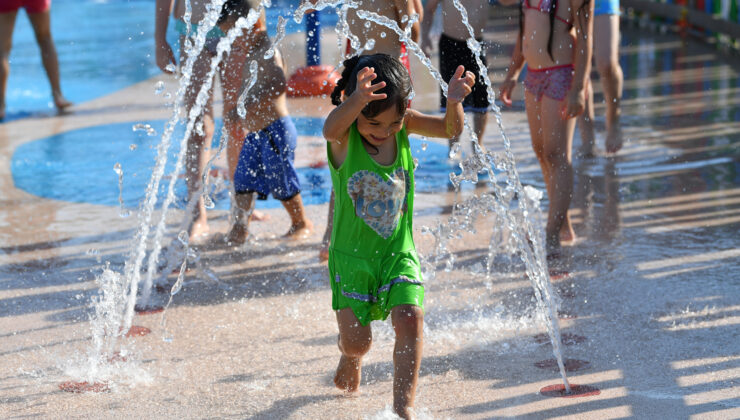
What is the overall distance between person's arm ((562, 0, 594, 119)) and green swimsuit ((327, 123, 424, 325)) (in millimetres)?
1665

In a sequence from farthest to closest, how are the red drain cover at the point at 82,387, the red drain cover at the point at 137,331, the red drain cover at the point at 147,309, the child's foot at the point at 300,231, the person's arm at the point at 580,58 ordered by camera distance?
the child's foot at the point at 300,231
the person's arm at the point at 580,58
the red drain cover at the point at 147,309
the red drain cover at the point at 137,331
the red drain cover at the point at 82,387

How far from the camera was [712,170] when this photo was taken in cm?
594

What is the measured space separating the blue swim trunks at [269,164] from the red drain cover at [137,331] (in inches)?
47.9

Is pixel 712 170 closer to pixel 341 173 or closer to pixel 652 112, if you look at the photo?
pixel 652 112

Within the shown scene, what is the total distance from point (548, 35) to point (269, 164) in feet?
4.93

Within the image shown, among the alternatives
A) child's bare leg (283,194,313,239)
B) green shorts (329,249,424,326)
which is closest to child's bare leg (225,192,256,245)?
child's bare leg (283,194,313,239)

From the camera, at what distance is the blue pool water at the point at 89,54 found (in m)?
10.0

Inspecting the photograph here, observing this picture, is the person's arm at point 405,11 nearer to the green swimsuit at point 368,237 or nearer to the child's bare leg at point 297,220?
the child's bare leg at point 297,220

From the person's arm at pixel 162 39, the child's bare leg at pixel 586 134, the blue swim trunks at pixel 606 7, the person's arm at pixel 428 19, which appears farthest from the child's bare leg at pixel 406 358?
the child's bare leg at pixel 586 134

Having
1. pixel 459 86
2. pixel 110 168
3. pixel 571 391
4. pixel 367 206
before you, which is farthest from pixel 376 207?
pixel 110 168

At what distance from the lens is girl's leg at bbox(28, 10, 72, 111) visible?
8688 millimetres

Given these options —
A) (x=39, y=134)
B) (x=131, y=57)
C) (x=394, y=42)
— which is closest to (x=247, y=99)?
(x=394, y=42)

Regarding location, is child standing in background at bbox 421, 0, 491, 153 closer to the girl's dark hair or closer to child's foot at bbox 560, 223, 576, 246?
child's foot at bbox 560, 223, 576, 246

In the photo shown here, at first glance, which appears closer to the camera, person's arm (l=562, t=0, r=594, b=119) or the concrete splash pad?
the concrete splash pad
